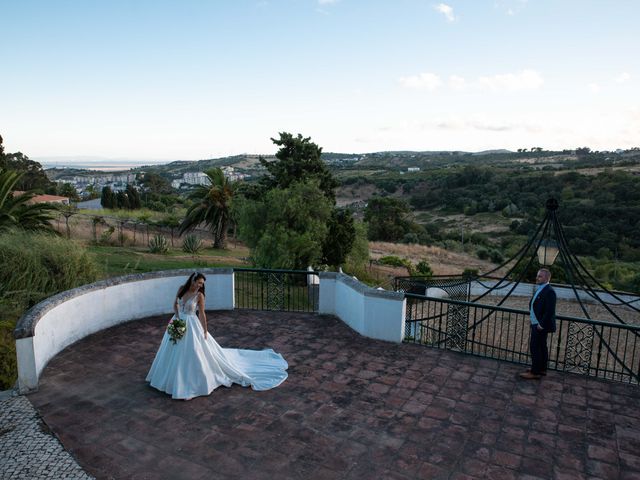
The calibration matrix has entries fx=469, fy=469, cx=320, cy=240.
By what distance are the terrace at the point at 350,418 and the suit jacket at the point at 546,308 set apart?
89cm

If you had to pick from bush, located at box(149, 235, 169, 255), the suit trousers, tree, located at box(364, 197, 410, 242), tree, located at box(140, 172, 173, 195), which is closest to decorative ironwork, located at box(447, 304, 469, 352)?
the suit trousers

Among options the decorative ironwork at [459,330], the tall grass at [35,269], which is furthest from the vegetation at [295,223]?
the decorative ironwork at [459,330]

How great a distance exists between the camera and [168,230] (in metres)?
35.8

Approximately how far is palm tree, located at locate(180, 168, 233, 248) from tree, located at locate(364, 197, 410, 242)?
21311 mm

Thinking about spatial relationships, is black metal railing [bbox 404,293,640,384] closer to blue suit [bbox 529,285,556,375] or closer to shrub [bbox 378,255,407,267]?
blue suit [bbox 529,285,556,375]

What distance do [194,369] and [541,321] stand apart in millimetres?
5266

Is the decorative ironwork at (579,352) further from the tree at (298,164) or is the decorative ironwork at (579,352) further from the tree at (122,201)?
the tree at (122,201)

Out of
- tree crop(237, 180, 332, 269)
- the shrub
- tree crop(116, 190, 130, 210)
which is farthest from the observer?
tree crop(116, 190, 130, 210)

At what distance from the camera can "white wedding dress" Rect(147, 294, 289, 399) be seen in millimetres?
6629

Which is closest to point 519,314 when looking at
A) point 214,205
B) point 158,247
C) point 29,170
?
point 158,247

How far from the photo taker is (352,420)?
601cm

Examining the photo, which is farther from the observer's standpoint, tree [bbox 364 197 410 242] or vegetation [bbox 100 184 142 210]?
vegetation [bbox 100 184 142 210]

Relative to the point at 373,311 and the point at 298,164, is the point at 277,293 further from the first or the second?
the point at 298,164

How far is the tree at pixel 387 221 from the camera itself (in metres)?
48.1
